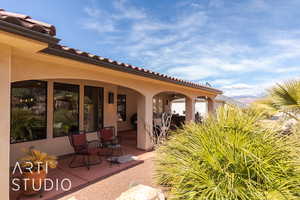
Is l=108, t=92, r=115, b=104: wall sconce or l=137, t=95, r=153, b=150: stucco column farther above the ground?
l=108, t=92, r=115, b=104: wall sconce

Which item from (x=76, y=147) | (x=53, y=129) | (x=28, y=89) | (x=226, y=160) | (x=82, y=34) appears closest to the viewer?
(x=226, y=160)

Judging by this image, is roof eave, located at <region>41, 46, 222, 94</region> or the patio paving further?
the patio paving

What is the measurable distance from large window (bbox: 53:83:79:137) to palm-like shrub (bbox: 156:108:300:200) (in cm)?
539

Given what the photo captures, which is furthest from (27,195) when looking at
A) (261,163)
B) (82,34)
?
(82,34)

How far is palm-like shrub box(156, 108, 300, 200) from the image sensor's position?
249cm

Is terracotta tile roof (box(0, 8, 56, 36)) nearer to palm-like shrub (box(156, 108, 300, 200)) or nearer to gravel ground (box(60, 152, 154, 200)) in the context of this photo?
palm-like shrub (box(156, 108, 300, 200))

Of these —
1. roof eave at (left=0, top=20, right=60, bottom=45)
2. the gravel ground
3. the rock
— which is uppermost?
roof eave at (left=0, top=20, right=60, bottom=45)

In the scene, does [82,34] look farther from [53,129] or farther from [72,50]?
[72,50]

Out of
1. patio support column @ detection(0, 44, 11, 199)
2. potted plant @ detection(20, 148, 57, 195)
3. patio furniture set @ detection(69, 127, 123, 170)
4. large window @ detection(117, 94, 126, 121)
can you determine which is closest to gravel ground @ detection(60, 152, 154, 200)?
potted plant @ detection(20, 148, 57, 195)

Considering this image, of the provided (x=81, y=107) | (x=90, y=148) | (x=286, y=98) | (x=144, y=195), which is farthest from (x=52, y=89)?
(x=286, y=98)

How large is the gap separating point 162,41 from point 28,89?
10795mm

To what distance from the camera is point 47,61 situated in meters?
4.20

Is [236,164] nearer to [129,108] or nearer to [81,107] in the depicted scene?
[81,107]

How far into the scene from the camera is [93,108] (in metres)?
8.41
